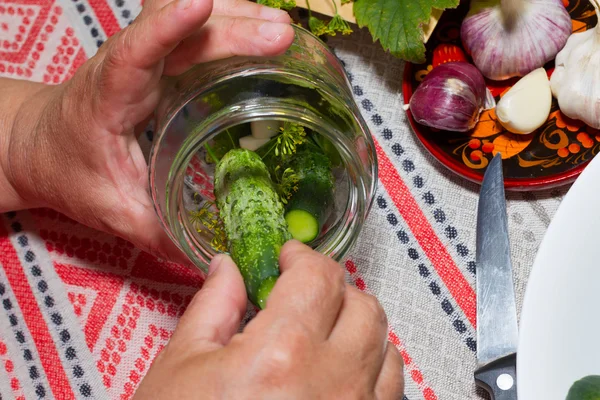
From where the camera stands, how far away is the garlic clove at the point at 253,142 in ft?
2.46

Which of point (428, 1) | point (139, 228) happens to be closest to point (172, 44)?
point (139, 228)

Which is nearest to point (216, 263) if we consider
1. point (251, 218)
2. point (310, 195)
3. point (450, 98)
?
point (251, 218)

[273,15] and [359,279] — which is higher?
[273,15]

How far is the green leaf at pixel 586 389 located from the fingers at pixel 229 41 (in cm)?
50

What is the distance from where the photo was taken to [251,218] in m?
→ 0.63

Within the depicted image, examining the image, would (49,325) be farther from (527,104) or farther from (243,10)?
(527,104)

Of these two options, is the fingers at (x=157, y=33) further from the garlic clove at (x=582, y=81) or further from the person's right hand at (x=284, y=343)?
the garlic clove at (x=582, y=81)

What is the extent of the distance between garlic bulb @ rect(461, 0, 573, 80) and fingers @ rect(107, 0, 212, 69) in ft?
1.47

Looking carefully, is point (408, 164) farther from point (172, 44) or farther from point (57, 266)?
point (57, 266)

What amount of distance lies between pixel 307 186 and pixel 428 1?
14.1 inches

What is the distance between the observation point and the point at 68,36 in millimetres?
1070

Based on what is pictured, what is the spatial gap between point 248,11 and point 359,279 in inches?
15.9

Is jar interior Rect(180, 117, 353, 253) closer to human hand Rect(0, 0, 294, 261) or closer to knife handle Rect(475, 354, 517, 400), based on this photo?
human hand Rect(0, 0, 294, 261)

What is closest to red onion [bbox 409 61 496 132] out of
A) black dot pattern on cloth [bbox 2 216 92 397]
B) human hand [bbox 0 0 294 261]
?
human hand [bbox 0 0 294 261]
